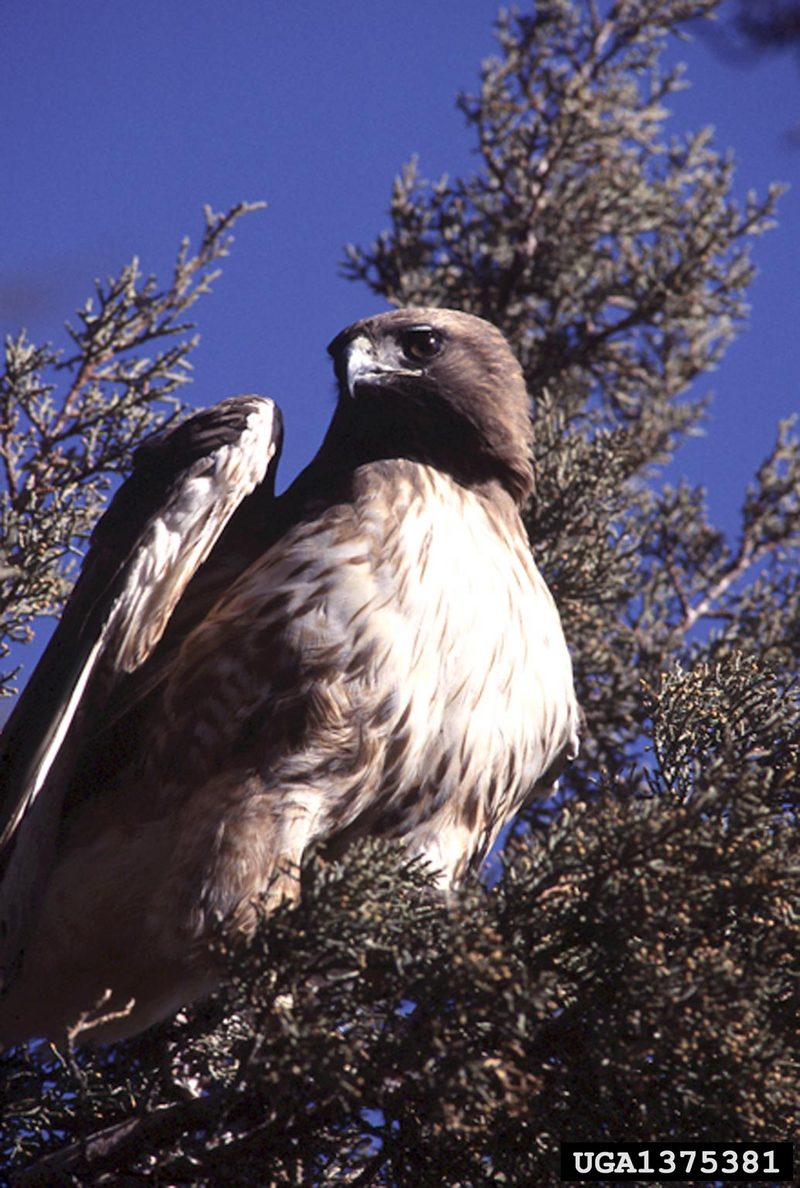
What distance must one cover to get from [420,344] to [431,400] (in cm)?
21

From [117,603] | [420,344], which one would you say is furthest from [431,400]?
[117,603]

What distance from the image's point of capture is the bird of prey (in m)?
3.12

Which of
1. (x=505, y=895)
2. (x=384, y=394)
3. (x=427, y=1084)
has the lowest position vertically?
(x=427, y=1084)

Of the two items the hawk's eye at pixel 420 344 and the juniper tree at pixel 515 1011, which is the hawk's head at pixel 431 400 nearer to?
the hawk's eye at pixel 420 344

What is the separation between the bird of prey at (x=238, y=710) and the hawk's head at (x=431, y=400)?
25cm

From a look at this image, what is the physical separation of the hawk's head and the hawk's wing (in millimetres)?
370

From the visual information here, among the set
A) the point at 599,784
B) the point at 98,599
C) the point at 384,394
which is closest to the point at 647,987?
the point at 599,784

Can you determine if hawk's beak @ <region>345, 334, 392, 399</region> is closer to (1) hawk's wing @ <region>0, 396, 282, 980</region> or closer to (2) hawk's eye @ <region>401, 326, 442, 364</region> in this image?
(2) hawk's eye @ <region>401, 326, 442, 364</region>

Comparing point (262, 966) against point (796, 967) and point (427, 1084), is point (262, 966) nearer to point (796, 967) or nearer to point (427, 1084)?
point (427, 1084)

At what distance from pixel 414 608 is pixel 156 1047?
1.34 meters

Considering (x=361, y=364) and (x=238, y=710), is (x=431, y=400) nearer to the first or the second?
(x=361, y=364)

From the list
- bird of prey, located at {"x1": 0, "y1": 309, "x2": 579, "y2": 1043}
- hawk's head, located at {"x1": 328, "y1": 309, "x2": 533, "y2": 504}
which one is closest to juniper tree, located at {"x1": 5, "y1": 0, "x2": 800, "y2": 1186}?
bird of prey, located at {"x1": 0, "y1": 309, "x2": 579, "y2": 1043}

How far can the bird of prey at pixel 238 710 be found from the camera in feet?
10.2

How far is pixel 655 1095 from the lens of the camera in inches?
92.0
